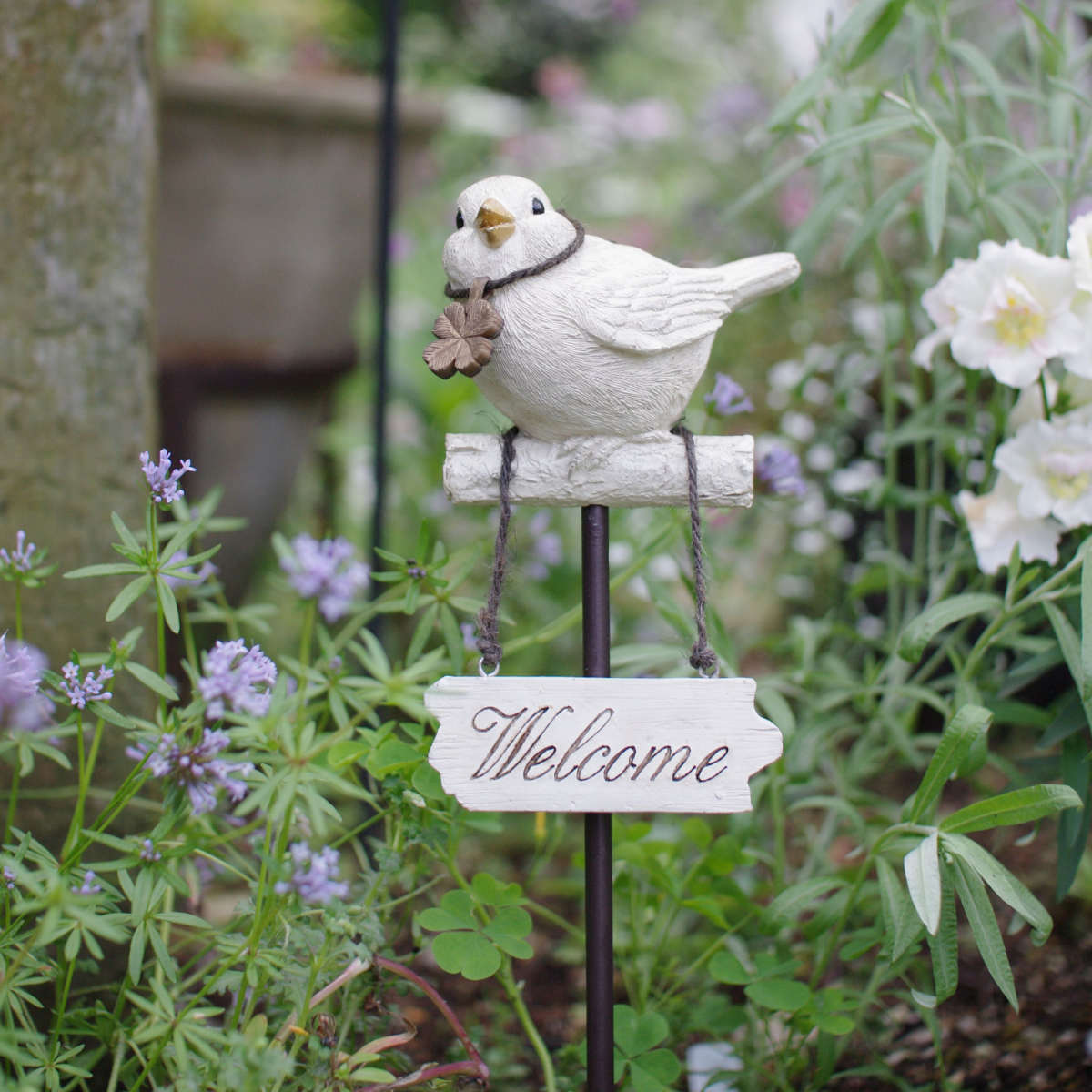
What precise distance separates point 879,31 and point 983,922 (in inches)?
31.7

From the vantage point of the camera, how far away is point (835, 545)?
1887mm

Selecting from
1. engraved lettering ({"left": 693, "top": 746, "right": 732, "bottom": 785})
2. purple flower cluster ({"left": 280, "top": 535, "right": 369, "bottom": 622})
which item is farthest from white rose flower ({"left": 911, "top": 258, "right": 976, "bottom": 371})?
purple flower cluster ({"left": 280, "top": 535, "right": 369, "bottom": 622})

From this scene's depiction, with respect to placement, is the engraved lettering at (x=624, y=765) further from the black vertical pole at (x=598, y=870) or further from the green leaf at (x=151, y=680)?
the green leaf at (x=151, y=680)

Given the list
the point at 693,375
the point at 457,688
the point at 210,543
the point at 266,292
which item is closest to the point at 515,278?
the point at 693,375

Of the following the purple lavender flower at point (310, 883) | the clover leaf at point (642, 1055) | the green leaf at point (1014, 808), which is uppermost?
the green leaf at point (1014, 808)

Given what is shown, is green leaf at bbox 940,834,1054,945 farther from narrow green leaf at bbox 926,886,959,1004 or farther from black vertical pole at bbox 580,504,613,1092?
black vertical pole at bbox 580,504,613,1092

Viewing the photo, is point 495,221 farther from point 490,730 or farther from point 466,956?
point 466,956

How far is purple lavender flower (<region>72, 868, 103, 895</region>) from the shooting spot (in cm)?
68

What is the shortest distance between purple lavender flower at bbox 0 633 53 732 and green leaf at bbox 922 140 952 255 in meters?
0.77

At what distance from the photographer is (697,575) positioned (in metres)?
0.78

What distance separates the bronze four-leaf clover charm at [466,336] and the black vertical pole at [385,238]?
0.60 m

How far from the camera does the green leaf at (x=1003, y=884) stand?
2.43 ft

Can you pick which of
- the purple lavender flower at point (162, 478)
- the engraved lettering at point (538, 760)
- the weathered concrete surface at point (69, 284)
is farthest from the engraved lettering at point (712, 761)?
the weathered concrete surface at point (69, 284)

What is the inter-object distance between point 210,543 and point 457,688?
1.04 metres
